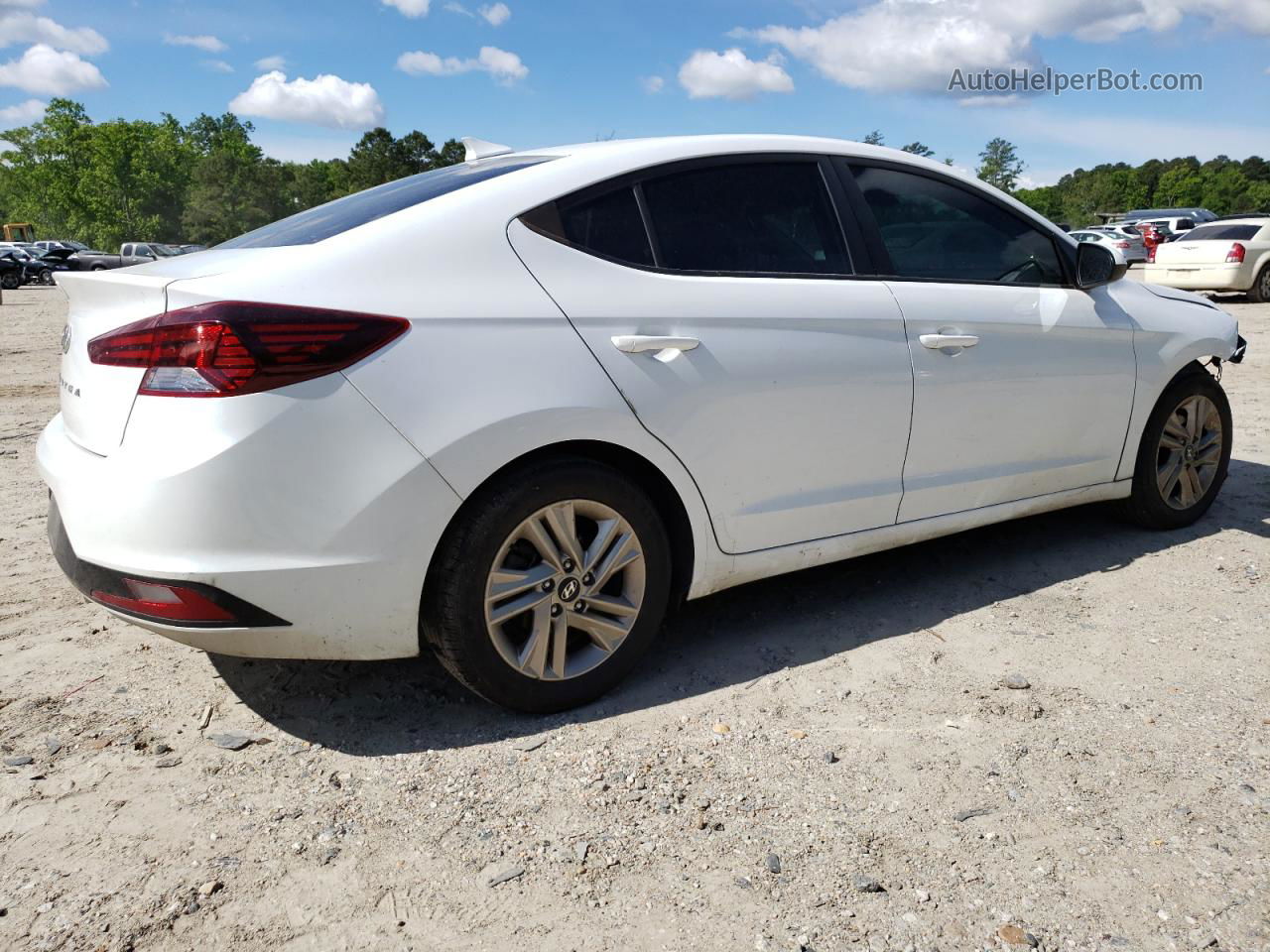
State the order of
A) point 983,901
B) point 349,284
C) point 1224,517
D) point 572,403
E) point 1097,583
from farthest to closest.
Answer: point 1224,517
point 1097,583
point 572,403
point 349,284
point 983,901

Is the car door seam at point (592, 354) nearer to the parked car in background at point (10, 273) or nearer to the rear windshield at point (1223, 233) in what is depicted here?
the rear windshield at point (1223, 233)

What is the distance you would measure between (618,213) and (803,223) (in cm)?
76

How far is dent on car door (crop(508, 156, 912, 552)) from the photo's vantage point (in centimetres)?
295

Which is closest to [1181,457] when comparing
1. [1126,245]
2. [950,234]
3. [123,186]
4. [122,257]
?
[950,234]

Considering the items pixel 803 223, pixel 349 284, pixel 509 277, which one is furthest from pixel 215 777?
pixel 803 223

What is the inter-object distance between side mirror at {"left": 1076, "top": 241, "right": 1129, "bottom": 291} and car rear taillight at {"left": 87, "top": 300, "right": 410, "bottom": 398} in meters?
3.02

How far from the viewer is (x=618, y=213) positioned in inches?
121

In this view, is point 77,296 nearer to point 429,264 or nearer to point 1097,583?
point 429,264

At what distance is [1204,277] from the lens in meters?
17.3

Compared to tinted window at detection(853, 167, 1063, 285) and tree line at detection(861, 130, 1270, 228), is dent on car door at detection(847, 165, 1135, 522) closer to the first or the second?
tinted window at detection(853, 167, 1063, 285)

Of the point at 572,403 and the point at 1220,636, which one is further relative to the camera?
the point at 1220,636

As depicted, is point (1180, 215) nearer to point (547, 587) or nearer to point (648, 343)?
point (648, 343)

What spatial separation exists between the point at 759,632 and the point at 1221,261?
16.9 metres

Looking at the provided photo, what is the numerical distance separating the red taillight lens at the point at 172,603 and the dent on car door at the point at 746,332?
1.21m
